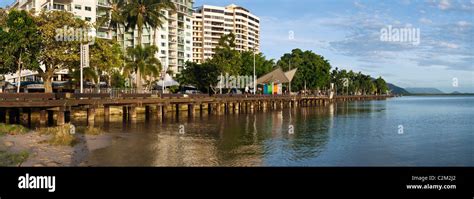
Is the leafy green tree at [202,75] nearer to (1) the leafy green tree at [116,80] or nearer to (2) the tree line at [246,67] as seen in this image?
(2) the tree line at [246,67]

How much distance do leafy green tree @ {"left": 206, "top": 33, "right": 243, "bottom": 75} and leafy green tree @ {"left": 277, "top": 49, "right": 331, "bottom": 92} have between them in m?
38.1

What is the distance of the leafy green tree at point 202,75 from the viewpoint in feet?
241

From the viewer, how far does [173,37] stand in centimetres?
12450

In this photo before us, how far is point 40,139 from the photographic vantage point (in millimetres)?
24078

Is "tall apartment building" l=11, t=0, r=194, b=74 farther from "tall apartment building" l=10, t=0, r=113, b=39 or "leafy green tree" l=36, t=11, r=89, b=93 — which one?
"leafy green tree" l=36, t=11, r=89, b=93

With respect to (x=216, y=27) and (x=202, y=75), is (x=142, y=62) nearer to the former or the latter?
(x=202, y=75)

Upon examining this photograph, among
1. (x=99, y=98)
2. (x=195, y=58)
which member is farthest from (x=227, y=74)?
(x=195, y=58)

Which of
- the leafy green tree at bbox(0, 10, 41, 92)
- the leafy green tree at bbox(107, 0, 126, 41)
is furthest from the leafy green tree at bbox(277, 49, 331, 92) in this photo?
the leafy green tree at bbox(0, 10, 41, 92)

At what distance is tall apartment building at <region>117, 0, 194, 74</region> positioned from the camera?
388ft

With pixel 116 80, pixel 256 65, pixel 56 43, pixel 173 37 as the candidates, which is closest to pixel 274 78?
pixel 256 65

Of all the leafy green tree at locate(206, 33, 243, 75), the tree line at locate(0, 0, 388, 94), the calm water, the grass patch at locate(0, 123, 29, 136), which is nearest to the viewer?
the calm water

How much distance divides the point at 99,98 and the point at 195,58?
12508 centimetres

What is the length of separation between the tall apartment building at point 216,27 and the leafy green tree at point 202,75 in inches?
3067
